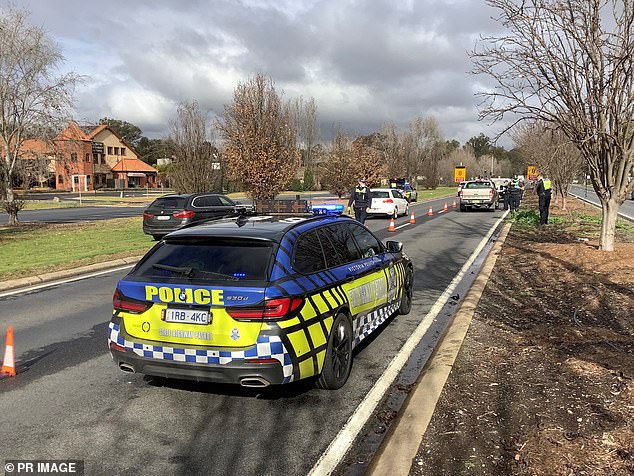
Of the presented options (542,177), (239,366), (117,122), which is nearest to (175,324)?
(239,366)

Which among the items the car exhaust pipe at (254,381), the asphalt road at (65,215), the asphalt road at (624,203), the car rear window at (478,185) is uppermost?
the car rear window at (478,185)

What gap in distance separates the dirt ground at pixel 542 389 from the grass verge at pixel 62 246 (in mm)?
9170

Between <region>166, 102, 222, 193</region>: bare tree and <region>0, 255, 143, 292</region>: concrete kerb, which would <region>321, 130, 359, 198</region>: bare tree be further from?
<region>0, 255, 143, 292</region>: concrete kerb

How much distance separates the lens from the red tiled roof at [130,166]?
85356mm

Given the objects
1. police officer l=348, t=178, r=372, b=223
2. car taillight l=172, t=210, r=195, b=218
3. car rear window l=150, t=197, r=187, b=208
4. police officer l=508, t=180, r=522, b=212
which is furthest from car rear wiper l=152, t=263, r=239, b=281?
police officer l=508, t=180, r=522, b=212

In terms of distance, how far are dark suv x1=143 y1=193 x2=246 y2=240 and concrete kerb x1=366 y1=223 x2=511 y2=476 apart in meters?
11.1

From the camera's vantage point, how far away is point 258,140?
22.0 m

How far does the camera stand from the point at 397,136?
233 ft

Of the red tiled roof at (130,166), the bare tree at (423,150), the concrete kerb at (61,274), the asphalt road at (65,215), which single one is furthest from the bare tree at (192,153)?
the red tiled roof at (130,166)

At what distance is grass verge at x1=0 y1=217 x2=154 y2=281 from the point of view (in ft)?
38.7

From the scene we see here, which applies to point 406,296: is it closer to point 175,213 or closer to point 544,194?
point 175,213

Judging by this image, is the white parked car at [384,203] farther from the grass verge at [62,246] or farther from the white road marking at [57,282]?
the white road marking at [57,282]

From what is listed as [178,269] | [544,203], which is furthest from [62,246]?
[544,203]

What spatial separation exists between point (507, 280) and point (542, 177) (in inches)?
419
